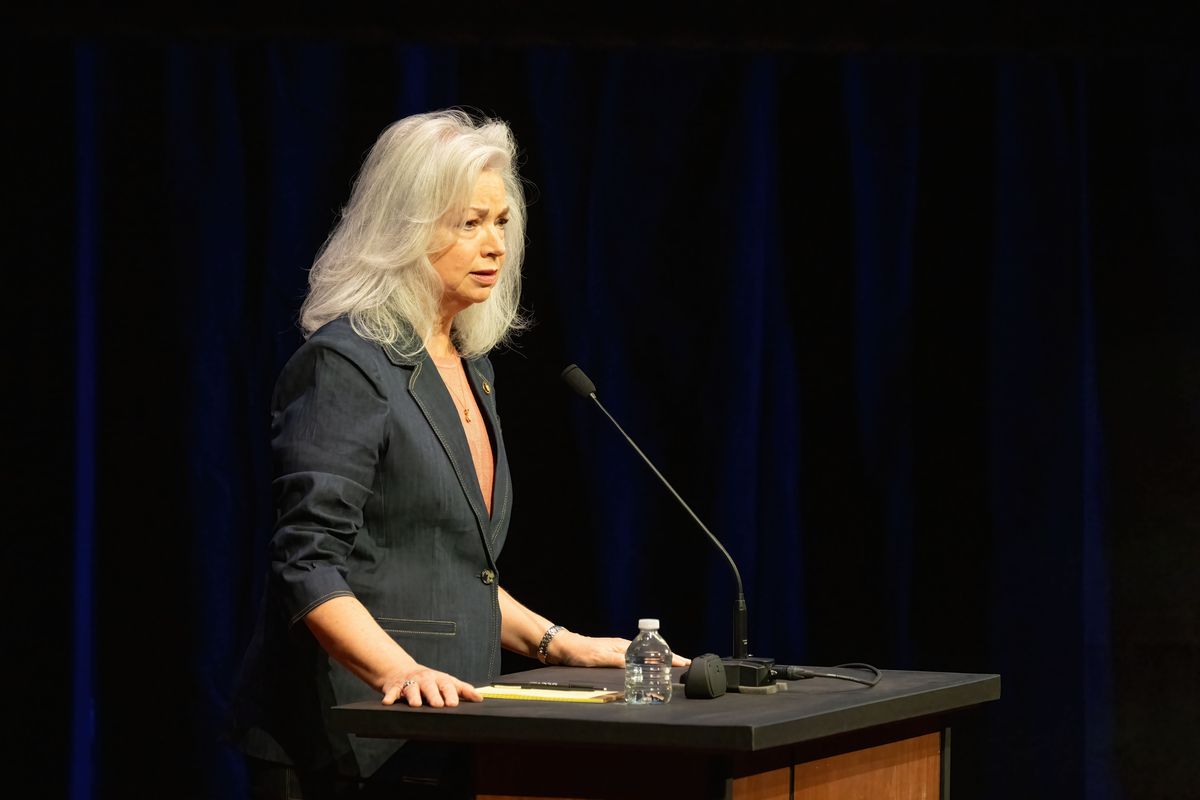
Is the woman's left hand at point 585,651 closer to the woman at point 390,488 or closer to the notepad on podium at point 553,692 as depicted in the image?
the woman at point 390,488

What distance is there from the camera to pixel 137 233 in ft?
11.5

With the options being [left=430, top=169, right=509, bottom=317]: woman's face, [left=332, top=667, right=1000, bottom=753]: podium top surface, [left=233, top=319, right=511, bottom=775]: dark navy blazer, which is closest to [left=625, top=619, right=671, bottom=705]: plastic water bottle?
[left=332, top=667, right=1000, bottom=753]: podium top surface

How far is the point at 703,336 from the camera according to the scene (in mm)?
3518

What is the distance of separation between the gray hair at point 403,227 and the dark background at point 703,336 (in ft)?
4.03

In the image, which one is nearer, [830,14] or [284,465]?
[284,465]

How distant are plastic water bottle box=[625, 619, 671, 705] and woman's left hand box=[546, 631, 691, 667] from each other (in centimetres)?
40

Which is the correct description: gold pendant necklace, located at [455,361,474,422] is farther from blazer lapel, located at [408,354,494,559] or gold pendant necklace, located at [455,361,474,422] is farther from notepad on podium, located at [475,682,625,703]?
notepad on podium, located at [475,682,625,703]

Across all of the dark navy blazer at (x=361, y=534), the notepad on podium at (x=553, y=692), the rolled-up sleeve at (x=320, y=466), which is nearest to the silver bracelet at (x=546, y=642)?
the dark navy blazer at (x=361, y=534)

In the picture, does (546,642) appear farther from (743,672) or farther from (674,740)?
(674,740)

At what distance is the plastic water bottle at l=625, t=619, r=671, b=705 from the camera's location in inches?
70.3

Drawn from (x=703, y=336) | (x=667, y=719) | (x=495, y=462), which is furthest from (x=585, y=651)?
(x=703, y=336)

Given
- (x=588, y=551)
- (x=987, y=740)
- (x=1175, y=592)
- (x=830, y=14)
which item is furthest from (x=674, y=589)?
(x=830, y=14)

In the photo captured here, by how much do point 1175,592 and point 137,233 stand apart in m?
2.46

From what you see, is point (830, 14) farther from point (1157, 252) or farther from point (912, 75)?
point (1157, 252)
